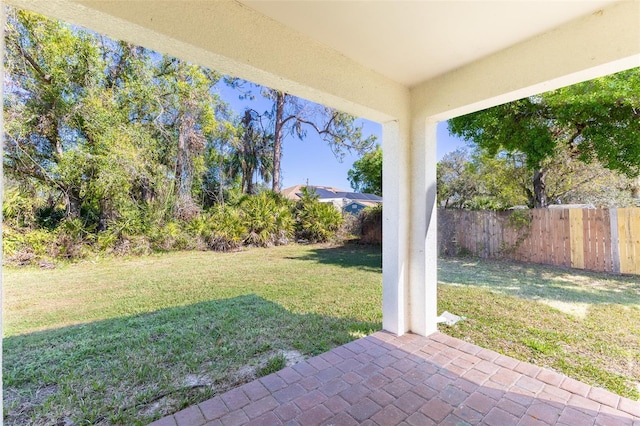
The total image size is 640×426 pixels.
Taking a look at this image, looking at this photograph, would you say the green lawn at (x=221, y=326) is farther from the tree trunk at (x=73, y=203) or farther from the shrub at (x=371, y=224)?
the shrub at (x=371, y=224)

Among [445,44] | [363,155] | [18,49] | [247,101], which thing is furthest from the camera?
[363,155]

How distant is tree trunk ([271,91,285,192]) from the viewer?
11.5 meters

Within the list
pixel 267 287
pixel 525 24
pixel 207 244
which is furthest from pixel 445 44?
pixel 207 244

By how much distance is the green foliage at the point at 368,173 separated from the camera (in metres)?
12.0

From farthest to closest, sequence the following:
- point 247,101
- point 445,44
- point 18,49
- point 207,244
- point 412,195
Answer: point 247,101 → point 207,244 → point 18,49 → point 412,195 → point 445,44

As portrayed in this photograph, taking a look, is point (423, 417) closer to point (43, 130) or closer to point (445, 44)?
point (445, 44)

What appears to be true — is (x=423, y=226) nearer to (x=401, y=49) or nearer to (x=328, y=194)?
(x=401, y=49)

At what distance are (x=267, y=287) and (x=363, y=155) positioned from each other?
828 cm

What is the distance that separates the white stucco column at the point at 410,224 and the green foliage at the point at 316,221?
7197 mm

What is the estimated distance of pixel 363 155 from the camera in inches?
476

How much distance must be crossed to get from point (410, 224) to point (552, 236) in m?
3.92

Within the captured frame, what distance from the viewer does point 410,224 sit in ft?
10.3

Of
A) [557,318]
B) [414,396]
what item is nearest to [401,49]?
[414,396]

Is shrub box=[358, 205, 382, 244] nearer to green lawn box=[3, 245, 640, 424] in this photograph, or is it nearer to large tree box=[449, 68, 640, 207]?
green lawn box=[3, 245, 640, 424]
